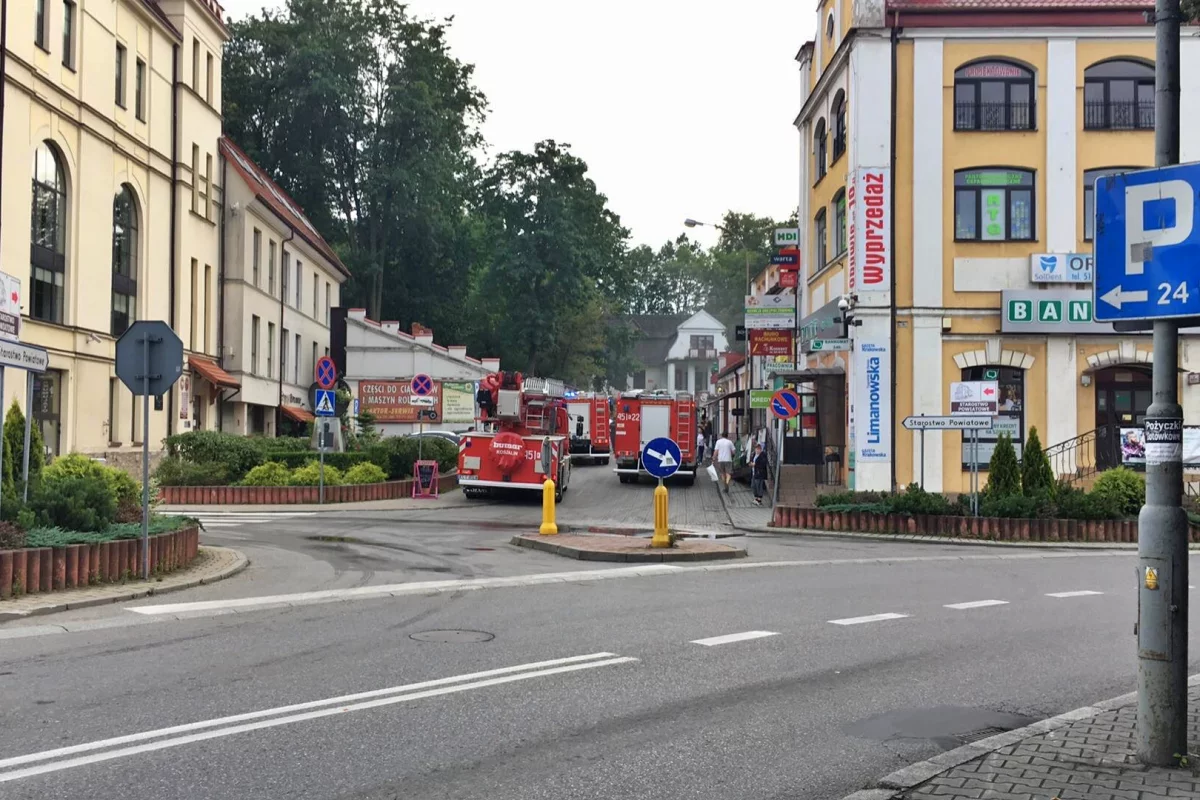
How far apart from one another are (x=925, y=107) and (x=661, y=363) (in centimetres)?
8506

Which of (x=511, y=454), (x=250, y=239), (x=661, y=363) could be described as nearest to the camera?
(x=511, y=454)

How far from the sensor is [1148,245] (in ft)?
19.2

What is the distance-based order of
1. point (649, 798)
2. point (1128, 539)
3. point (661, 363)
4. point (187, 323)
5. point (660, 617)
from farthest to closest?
point (661, 363) → point (187, 323) → point (1128, 539) → point (660, 617) → point (649, 798)

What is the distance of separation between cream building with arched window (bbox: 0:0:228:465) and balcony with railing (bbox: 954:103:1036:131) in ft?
73.5

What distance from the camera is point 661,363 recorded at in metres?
114

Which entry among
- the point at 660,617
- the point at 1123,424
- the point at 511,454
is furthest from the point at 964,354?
the point at 660,617

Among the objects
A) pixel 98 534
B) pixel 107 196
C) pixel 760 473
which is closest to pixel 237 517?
pixel 98 534

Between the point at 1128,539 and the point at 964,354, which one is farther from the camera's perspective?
the point at 964,354

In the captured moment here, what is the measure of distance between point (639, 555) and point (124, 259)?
22971 millimetres

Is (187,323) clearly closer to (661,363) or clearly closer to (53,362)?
(53,362)

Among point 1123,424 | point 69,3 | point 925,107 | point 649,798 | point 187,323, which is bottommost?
point 649,798

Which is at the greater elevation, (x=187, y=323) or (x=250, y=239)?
(x=250, y=239)

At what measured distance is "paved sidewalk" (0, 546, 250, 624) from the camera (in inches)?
412

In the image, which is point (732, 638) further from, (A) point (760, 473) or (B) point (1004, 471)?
(A) point (760, 473)
